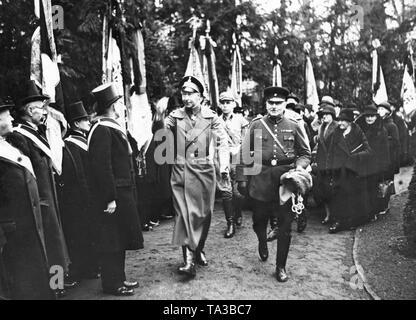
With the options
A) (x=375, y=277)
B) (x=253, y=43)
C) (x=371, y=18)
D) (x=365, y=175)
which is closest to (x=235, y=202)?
(x=365, y=175)

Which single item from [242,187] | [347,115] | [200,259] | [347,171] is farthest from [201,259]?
[347,115]

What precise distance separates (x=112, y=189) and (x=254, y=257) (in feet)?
7.53

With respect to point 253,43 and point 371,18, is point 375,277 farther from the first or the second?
point 371,18

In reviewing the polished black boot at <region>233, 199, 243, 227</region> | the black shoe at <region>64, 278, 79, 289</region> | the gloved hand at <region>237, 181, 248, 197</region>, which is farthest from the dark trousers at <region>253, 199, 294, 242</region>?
the black shoe at <region>64, 278, 79, 289</region>

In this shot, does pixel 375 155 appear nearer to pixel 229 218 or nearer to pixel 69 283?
pixel 229 218

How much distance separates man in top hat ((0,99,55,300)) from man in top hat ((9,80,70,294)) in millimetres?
214

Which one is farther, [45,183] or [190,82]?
[190,82]

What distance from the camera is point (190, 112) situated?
207 inches

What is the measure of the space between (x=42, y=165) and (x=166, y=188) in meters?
3.56

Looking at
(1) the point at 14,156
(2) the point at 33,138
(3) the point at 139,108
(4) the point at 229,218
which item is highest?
(3) the point at 139,108

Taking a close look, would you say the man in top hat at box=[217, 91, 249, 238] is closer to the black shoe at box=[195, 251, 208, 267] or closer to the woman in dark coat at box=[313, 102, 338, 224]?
the black shoe at box=[195, 251, 208, 267]

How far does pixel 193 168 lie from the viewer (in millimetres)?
5047

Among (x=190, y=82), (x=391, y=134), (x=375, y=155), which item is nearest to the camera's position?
(x=190, y=82)

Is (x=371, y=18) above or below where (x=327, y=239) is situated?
above
